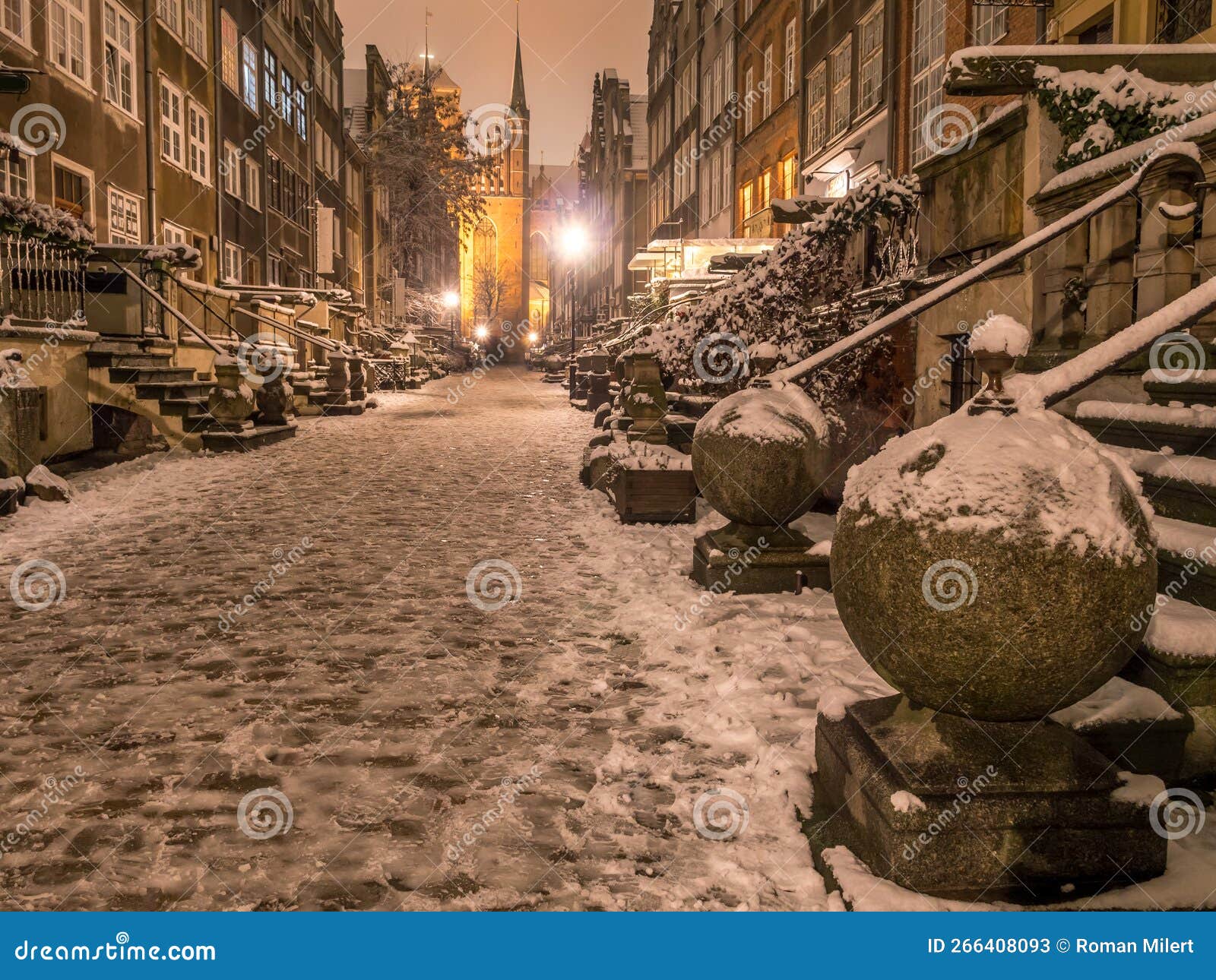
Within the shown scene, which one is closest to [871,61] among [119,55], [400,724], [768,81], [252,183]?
[768,81]

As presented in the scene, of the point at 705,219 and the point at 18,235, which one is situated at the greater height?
the point at 705,219

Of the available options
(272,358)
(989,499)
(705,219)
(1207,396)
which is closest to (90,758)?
(989,499)

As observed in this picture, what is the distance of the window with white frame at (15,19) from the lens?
1494 centimetres

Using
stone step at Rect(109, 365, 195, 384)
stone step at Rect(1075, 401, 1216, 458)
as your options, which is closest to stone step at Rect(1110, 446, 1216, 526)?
stone step at Rect(1075, 401, 1216, 458)

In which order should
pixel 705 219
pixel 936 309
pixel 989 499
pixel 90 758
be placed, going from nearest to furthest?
1. pixel 989 499
2. pixel 90 758
3. pixel 936 309
4. pixel 705 219

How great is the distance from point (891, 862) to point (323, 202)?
39.2 m

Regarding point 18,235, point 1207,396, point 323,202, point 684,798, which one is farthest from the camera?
point 323,202

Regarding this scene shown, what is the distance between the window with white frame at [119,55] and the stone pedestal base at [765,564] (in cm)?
1811

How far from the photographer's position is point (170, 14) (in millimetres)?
21500

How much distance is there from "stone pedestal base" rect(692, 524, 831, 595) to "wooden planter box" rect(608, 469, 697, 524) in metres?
2.60

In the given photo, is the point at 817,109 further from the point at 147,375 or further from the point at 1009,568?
the point at 1009,568

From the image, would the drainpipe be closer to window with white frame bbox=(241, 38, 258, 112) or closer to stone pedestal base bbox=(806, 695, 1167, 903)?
window with white frame bbox=(241, 38, 258, 112)

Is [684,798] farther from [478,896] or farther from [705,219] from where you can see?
[705,219]

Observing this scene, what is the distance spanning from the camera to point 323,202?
124 feet
